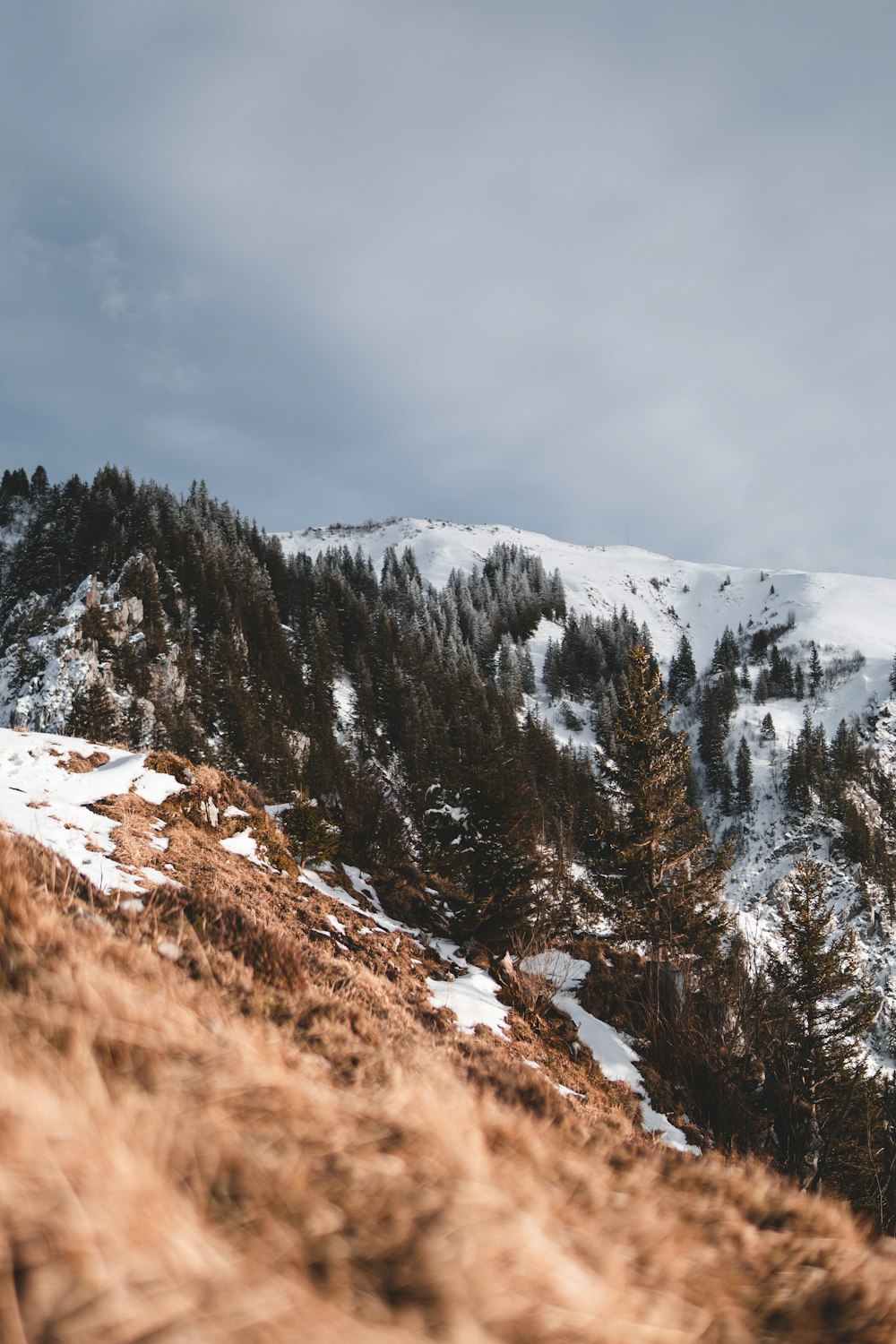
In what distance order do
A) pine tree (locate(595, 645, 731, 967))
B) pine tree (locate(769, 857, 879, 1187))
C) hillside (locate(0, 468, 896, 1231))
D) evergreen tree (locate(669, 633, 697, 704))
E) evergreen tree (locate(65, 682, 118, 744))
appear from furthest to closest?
evergreen tree (locate(669, 633, 697, 704))
evergreen tree (locate(65, 682, 118, 744))
pine tree (locate(595, 645, 731, 967))
pine tree (locate(769, 857, 879, 1187))
hillside (locate(0, 468, 896, 1231))

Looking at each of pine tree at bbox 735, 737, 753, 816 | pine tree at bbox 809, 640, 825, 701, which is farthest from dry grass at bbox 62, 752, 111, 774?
pine tree at bbox 809, 640, 825, 701

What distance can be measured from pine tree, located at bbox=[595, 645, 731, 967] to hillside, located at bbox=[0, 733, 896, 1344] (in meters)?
16.8

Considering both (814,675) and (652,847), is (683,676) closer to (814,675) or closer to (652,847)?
(814,675)

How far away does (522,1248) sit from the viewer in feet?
3.36

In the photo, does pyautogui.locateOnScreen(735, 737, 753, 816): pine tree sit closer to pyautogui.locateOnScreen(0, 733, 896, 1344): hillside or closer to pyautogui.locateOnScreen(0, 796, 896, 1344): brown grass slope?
pyautogui.locateOnScreen(0, 733, 896, 1344): hillside

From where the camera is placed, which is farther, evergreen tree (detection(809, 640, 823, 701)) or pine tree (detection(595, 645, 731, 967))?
evergreen tree (detection(809, 640, 823, 701))

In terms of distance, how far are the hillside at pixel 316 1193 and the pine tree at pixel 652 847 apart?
16793mm

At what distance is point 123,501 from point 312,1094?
95809mm

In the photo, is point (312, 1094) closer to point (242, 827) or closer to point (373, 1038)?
point (373, 1038)

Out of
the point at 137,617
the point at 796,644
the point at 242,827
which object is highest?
the point at 796,644

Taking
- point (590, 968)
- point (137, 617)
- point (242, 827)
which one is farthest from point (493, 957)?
point (137, 617)

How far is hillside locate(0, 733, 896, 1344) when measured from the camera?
0.74 metres

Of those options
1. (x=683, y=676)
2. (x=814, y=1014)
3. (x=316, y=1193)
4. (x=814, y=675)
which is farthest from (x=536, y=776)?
(x=814, y=675)

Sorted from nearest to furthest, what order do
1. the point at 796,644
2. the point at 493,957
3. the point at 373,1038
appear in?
the point at 373,1038 < the point at 493,957 < the point at 796,644
